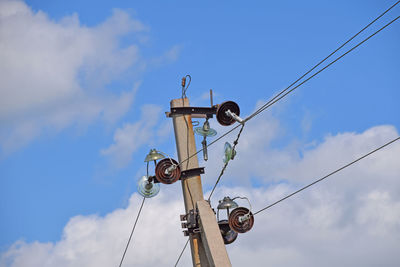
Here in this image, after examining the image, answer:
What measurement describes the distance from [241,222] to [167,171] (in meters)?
1.48

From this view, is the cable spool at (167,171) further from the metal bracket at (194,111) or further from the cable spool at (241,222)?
the cable spool at (241,222)

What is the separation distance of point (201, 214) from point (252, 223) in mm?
894

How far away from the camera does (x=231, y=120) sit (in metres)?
12.1

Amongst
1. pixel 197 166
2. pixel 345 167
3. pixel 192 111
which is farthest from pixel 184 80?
pixel 345 167

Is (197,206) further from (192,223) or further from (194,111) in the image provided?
(194,111)

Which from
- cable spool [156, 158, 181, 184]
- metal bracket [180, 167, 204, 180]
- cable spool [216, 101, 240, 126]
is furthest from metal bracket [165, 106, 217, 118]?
metal bracket [180, 167, 204, 180]

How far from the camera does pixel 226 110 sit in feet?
40.0

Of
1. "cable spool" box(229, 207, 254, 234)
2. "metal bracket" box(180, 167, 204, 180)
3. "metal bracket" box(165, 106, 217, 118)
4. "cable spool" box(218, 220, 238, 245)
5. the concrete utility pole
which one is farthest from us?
"metal bracket" box(165, 106, 217, 118)

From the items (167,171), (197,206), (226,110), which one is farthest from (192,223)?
(226,110)

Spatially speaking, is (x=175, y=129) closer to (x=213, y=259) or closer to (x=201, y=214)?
(x=201, y=214)

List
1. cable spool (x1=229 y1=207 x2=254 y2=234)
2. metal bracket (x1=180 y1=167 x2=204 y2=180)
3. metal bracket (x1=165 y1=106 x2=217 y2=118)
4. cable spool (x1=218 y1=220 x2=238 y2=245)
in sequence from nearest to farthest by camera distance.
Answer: cable spool (x1=229 y1=207 x2=254 y2=234) → cable spool (x1=218 y1=220 x2=238 y2=245) → metal bracket (x1=180 y1=167 x2=204 y2=180) → metal bracket (x1=165 y1=106 x2=217 y2=118)

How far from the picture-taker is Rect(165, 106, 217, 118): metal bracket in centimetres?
1233

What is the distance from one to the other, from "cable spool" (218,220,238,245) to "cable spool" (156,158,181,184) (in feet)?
3.37

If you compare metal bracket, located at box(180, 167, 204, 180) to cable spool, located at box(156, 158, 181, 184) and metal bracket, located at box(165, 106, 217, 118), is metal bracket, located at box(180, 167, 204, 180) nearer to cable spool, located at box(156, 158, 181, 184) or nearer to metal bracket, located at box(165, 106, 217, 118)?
cable spool, located at box(156, 158, 181, 184)
